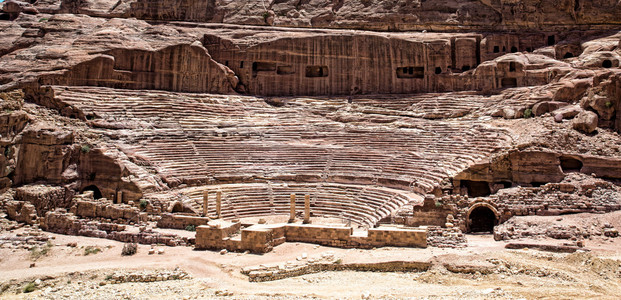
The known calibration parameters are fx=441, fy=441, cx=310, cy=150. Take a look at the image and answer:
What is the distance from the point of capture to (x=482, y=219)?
20047 millimetres

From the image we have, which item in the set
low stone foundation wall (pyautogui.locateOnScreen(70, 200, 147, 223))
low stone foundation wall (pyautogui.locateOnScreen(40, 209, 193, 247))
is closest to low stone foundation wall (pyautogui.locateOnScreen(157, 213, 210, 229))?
low stone foundation wall (pyautogui.locateOnScreen(70, 200, 147, 223))

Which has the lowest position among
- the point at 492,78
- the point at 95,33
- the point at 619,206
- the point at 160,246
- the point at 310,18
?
the point at 160,246

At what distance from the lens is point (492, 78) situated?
30.3m

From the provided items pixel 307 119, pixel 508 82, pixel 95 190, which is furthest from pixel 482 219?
pixel 95 190

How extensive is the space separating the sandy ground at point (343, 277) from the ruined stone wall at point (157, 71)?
16.1 meters

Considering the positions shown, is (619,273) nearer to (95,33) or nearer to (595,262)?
(595,262)

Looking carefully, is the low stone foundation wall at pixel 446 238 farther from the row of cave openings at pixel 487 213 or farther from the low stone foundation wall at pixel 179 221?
the low stone foundation wall at pixel 179 221

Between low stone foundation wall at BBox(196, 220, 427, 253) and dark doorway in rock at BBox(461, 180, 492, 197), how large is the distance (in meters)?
6.87

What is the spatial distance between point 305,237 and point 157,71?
64.4 ft

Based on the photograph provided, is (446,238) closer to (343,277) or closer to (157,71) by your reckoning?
(343,277)

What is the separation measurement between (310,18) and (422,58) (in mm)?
12145

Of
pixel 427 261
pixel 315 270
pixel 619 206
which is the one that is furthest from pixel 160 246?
pixel 619 206

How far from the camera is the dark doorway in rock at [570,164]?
20531mm

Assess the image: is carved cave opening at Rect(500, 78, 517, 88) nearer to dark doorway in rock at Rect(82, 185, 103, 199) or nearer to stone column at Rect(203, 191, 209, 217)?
stone column at Rect(203, 191, 209, 217)
